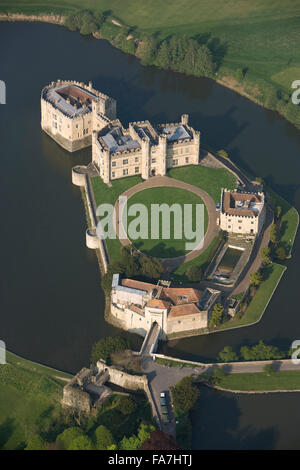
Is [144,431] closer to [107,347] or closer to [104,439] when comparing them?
[104,439]

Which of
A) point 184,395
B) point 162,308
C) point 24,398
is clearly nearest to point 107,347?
point 162,308

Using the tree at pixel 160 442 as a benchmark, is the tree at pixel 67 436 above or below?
below

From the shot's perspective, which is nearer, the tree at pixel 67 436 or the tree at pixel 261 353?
the tree at pixel 67 436

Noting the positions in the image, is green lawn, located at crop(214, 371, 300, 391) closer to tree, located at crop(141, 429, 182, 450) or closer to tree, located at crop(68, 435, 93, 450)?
tree, located at crop(141, 429, 182, 450)

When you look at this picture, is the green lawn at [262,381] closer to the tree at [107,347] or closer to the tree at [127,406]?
the tree at [127,406]

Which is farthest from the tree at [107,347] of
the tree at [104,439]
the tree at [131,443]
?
the tree at [131,443]

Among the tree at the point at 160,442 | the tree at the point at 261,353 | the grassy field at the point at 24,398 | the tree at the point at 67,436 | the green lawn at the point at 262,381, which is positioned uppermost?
the tree at the point at 160,442
